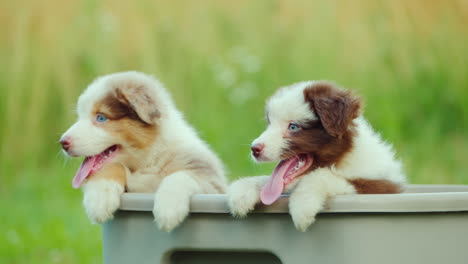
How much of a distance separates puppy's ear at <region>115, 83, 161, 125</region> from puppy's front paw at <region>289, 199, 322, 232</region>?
79cm

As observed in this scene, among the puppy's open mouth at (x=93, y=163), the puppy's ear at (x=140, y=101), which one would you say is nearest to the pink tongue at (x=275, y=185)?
the puppy's ear at (x=140, y=101)

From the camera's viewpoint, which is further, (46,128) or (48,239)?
(46,128)

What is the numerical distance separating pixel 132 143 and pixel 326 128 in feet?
2.49

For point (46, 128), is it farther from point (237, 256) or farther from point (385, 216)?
point (385, 216)

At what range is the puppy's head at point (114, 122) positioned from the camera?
7.53ft

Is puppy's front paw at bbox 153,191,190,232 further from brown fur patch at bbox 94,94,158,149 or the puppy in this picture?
brown fur patch at bbox 94,94,158,149

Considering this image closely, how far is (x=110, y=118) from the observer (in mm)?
2357

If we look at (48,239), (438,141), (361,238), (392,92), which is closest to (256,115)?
(392,92)

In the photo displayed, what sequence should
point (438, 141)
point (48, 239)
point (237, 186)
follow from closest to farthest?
1. point (237, 186)
2. point (48, 239)
3. point (438, 141)

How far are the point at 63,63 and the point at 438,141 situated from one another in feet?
8.54

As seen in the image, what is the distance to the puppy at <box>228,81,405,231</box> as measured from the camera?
6.22 feet

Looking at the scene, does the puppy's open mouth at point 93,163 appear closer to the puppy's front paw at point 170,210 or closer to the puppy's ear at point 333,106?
the puppy's front paw at point 170,210

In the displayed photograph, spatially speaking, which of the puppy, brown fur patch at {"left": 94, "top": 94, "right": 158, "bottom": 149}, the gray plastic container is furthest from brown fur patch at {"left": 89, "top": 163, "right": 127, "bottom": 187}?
the puppy

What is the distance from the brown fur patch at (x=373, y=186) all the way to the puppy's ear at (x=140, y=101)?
0.75m
